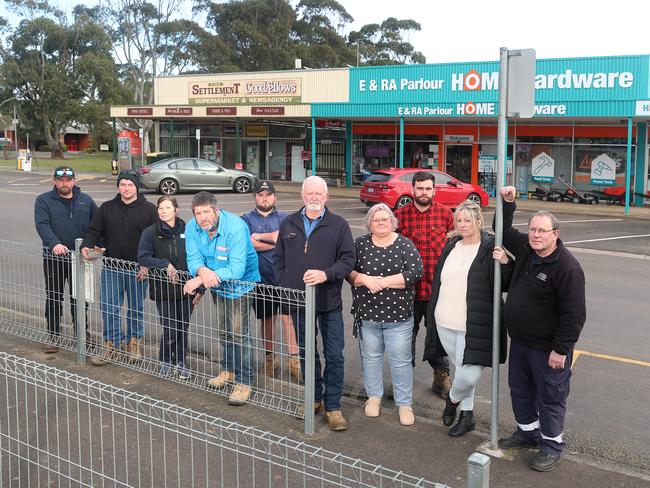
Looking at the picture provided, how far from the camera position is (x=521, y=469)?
15.1 ft

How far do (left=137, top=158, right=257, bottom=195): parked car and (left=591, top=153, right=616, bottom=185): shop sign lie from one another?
1219 centimetres

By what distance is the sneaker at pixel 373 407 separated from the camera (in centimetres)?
550

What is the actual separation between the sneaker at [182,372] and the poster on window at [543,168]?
75.3 feet

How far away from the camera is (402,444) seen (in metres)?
4.99

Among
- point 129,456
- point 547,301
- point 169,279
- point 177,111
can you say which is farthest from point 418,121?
point 129,456

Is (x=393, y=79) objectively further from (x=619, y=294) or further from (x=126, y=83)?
(x=126, y=83)

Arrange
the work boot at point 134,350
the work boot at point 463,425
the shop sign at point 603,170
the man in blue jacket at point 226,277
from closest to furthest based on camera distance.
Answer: the work boot at point 463,425 < the man in blue jacket at point 226,277 < the work boot at point 134,350 < the shop sign at point 603,170

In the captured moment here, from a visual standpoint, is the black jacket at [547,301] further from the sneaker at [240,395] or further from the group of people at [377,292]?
the sneaker at [240,395]

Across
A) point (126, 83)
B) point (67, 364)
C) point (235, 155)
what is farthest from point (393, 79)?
point (126, 83)

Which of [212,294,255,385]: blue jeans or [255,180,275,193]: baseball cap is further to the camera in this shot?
[255,180,275,193]: baseball cap

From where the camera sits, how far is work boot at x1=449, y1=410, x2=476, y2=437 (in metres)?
5.13

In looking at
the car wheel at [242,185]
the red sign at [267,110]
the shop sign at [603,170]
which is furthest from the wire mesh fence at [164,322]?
the red sign at [267,110]

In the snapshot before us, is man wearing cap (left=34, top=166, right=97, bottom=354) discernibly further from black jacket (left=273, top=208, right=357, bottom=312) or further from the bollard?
the bollard

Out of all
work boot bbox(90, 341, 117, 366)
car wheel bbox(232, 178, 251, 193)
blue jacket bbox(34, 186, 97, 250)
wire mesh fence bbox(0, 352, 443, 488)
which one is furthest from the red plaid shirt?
car wheel bbox(232, 178, 251, 193)
